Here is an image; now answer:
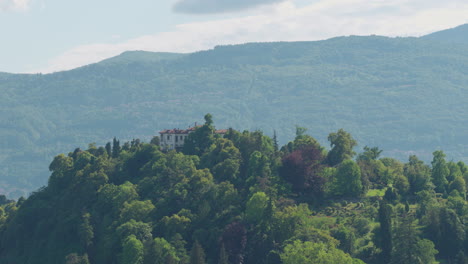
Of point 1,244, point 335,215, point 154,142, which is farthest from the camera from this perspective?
point 154,142

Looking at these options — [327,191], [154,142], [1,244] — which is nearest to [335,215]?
[327,191]

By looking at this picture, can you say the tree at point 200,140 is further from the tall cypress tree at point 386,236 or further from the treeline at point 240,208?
the tall cypress tree at point 386,236

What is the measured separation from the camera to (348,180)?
500 feet

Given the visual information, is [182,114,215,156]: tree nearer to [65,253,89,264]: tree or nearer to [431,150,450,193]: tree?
[65,253,89,264]: tree

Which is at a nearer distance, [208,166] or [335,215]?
[335,215]

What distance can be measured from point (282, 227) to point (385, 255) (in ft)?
59.5

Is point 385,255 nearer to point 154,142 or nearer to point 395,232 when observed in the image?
point 395,232

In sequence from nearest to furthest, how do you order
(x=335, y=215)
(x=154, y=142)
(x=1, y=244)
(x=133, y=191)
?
1. (x=335, y=215)
2. (x=133, y=191)
3. (x=1, y=244)
4. (x=154, y=142)

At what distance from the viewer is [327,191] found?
152625 mm

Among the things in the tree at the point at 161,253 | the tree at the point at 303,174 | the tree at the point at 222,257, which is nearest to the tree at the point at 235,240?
the tree at the point at 222,257

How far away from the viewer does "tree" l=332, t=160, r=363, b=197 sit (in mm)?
152250

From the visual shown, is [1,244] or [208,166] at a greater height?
[208,166]

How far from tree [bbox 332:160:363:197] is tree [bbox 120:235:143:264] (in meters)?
42.7

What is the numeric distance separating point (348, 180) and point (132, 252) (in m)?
46.7
